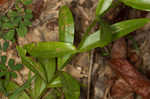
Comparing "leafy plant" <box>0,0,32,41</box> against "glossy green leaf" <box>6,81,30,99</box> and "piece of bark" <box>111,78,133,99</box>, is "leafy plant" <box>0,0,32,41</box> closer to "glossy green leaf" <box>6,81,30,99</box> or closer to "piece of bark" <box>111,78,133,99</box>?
"glossy green leaf" <box>6,81,30,99</box>

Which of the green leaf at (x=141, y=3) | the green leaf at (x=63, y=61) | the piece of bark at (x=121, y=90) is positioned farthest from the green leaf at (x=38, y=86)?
the green leaf at (x=141, y=3)

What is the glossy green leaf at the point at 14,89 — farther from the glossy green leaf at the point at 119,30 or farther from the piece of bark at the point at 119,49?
the piece of bark at the point at 119,49

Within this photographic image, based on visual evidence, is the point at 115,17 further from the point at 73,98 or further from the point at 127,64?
the point at 73,98

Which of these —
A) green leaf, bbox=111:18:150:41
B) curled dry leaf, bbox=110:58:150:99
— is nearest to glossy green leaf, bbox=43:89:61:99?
curled dry leaf, bbox=110:58:150:99

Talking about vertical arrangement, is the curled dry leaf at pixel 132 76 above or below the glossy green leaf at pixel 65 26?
below

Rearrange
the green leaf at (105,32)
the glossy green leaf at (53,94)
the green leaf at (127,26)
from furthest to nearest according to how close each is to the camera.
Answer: the glossy green leaf at (53,94) < the green leaf at (127,26) < the green leaf at (105,32)

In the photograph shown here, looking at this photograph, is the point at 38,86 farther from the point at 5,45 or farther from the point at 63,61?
the point at 5,45
